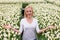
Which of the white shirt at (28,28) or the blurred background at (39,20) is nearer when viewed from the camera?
the white shirt at (28,28)

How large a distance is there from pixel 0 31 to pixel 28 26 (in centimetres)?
281

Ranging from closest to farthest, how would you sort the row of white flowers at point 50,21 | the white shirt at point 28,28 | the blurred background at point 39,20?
the white shirt at point 28,28 → the row of white flowers at point 50,21 → the blurred background at point 39,20

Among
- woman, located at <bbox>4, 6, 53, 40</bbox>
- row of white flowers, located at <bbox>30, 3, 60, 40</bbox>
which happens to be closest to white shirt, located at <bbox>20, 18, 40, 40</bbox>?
woman, located at <bbox>4, 6, 53, 40</bbox>

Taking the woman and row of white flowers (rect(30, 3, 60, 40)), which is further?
row of white flowers (rect(30, 3, 60, 40))

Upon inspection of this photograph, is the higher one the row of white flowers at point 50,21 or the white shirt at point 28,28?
the white shirt at point 28,28

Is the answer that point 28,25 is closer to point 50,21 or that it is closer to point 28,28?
point 28,28

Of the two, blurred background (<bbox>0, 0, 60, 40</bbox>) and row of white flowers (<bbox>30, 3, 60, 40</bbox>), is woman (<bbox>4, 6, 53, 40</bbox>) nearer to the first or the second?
blurred background (<bbox>0, 0, 60, 40</bbox>)

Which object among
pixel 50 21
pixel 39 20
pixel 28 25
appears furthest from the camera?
pixel 39 20

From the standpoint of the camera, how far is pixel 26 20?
22.8ft

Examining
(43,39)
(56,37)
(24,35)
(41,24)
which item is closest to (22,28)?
(24,35)

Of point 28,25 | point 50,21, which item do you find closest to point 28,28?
point 28,25

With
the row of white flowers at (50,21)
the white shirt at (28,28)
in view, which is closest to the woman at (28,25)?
the white shirt at (28,28)

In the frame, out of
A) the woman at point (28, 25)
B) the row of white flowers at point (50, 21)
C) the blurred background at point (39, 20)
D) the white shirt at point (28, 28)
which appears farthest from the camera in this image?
the blurred background at point (39, 20)

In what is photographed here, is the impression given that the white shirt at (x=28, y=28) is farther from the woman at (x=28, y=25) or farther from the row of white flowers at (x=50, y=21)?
the row of white flowers at (x=50, y=21)
